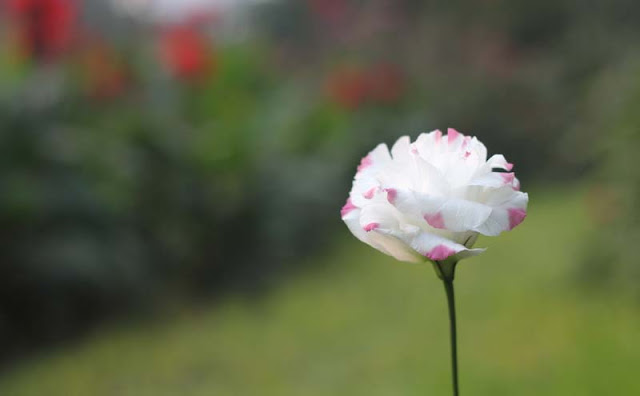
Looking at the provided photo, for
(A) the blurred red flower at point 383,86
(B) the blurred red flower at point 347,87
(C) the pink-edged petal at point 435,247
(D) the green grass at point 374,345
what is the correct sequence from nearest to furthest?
(C) the pink-edged petal at point 435,247, (D) the green grass at point 374,345, (B) the blurred red flower at point 347,87, (A) the blurred red flower at point 383,86

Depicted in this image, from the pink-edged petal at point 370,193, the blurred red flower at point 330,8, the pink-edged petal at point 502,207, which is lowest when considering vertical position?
the pink-edged petal at point 502,207

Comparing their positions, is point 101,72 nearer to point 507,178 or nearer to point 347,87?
point 347,87

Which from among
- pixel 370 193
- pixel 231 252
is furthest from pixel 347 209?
pixel 231 252

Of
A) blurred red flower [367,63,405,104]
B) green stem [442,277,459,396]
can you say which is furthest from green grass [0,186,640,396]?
blurred red flower [367,63,405,104]

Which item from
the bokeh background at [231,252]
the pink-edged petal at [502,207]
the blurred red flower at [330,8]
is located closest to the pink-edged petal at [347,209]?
the pink-edged petal at [502,207]

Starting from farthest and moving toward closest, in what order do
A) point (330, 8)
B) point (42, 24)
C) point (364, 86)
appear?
point (330, 8), point (364, 86), point (42, 24)

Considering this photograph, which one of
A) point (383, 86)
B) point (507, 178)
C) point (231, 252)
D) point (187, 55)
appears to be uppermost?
point (383, 86)

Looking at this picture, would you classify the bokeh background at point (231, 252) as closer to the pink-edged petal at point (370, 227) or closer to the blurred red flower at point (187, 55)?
the blurred red flower at point (187, 55)
